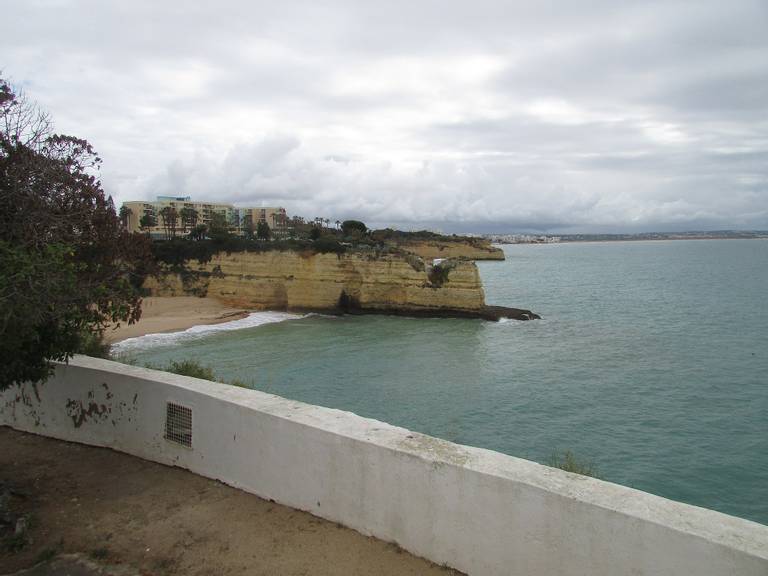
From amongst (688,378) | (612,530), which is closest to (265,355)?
(688,378)

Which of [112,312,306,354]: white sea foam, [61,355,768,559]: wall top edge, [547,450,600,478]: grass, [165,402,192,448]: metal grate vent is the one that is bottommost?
[112,312,306,354]: white sea foam

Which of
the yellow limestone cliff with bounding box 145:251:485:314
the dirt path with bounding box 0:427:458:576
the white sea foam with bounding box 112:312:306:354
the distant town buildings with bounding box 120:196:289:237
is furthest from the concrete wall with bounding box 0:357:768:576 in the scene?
the distant town buildings with bounding box 120:196:289:237

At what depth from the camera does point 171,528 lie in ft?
14.0

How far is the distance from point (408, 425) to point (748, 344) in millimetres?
21318

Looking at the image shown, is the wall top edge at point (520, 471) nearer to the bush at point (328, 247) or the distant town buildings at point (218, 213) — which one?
the bush at point (328, 247)

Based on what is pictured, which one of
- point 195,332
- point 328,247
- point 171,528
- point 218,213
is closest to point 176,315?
point 195,332

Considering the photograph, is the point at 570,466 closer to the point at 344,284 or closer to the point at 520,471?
the point at 520,471

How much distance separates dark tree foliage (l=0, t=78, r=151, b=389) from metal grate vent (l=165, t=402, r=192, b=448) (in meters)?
1.05

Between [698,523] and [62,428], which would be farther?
[62,428]

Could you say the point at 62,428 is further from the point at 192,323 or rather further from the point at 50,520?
the point at 192,323

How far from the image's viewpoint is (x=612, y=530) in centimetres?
298

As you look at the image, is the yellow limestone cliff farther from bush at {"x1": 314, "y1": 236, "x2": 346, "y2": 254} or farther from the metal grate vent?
the metal grate vent

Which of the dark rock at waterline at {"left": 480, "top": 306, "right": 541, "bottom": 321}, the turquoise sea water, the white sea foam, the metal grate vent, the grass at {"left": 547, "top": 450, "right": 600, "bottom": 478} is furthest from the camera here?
the dark rock at waterline at {"left": 480, "top": 306, "right": 541, "bottom": 321}

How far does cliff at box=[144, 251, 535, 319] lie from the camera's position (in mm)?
36844
